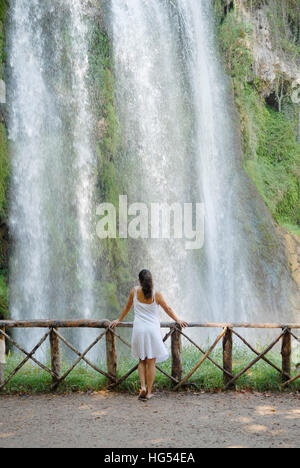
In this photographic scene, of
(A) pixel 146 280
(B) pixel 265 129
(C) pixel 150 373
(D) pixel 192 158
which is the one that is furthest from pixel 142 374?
(B) pixel 265 129

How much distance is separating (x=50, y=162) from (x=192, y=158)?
13.8 feet

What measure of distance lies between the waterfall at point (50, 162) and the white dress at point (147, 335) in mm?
4569

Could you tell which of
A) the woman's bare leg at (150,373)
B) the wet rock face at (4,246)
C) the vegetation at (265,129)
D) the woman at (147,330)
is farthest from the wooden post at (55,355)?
the vegetation at (265,129)

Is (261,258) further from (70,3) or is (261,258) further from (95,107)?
(70,3)

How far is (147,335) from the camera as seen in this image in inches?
198

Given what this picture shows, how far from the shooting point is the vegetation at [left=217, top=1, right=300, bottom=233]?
14.6 m

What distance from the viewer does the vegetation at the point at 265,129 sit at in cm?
1457

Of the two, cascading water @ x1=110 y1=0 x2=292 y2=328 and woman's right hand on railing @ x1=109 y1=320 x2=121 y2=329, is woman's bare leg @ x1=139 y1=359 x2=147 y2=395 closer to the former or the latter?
woman's right hand on railing @ x1=109 y1=320 x2=121 y2=329

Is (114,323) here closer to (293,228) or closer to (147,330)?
(147,330)

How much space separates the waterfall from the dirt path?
13.4ft

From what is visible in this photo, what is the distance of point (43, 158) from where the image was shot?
9836mm

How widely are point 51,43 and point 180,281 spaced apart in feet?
20.1

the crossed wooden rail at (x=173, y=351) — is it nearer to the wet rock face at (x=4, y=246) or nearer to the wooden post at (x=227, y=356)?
the wooden post at (x=227, y=356)
